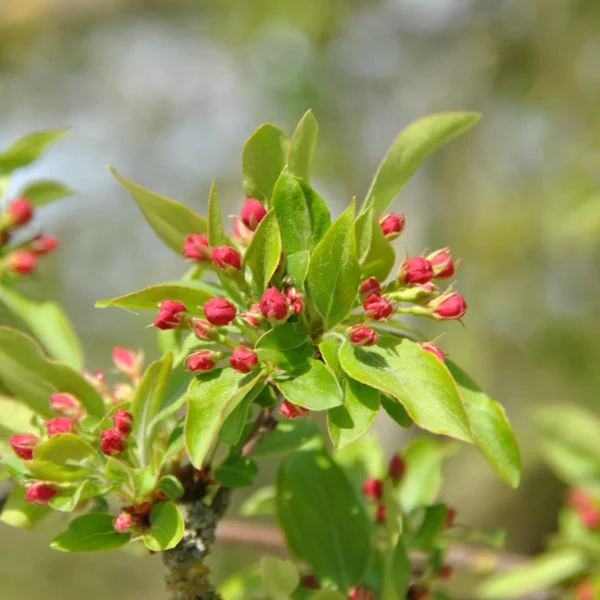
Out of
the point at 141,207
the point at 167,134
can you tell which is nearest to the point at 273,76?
the point at 167,134

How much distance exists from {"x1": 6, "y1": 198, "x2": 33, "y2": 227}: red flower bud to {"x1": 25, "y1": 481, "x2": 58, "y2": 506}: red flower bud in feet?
2.05

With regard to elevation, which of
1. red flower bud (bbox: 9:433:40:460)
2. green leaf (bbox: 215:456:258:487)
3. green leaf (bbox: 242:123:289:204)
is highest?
green leaf (bbox: 242:123:289:204)

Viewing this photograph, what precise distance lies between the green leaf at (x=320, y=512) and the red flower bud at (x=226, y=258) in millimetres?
476

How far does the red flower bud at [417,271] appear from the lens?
2.92ft

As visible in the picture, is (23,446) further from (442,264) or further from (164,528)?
(442,264)

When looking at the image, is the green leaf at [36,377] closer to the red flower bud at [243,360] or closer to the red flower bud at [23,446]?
the red flower bud at [23,446]

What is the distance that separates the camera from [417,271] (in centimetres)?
89

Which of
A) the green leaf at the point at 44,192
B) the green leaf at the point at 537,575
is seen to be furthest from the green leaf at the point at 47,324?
the green leaf at the point at 537,575

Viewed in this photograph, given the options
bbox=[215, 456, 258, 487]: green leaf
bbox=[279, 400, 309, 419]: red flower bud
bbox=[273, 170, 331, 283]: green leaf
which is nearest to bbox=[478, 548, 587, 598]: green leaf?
bbox=[215, 456, 258, 487]: green leaf

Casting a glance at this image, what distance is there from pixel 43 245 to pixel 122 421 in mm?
638

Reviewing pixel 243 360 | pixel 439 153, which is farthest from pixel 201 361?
pixel 439 153

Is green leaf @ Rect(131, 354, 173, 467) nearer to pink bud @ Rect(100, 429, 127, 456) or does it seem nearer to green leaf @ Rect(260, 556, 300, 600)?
pink bud @ Rect(100, 429, 127, 456)

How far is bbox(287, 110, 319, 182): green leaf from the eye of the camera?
0.88 meters

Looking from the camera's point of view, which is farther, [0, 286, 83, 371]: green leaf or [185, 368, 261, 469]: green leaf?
[0, 286, 83, 371]: green leaf
